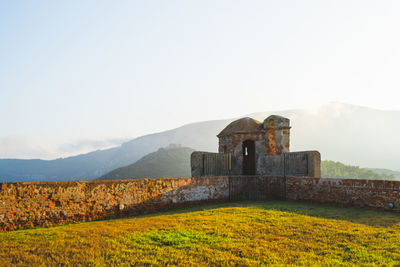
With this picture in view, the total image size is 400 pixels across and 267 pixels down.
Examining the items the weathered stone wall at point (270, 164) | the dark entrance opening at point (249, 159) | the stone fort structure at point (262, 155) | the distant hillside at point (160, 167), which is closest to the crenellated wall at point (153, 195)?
the weathered stone wall at point (270, 164)

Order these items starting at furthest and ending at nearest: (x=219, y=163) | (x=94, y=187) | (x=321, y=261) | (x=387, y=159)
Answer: (x=387, y=159), (x=219, y=163), (x=94, y=187), (x=321, y=261)

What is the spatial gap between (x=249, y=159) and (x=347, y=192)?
12.0 meters

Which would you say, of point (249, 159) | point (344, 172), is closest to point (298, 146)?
point (344, 172)

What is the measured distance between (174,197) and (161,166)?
82.9 m

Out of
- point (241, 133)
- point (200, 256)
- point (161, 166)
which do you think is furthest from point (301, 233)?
point (161, 166)

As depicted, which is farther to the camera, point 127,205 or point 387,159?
point 387,159

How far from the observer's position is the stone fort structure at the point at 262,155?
14359mm

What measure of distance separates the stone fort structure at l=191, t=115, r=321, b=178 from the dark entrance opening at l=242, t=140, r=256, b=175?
41 centimetres

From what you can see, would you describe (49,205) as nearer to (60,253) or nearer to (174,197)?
(60,253)

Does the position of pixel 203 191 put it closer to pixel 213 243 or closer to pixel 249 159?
pixel 213 243

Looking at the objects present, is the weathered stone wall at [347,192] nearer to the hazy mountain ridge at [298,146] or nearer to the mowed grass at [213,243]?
the mowed grass at [213,243]

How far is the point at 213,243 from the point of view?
4.79 meters

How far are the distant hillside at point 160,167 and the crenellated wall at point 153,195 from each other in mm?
69811

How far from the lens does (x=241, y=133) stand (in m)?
18.1
